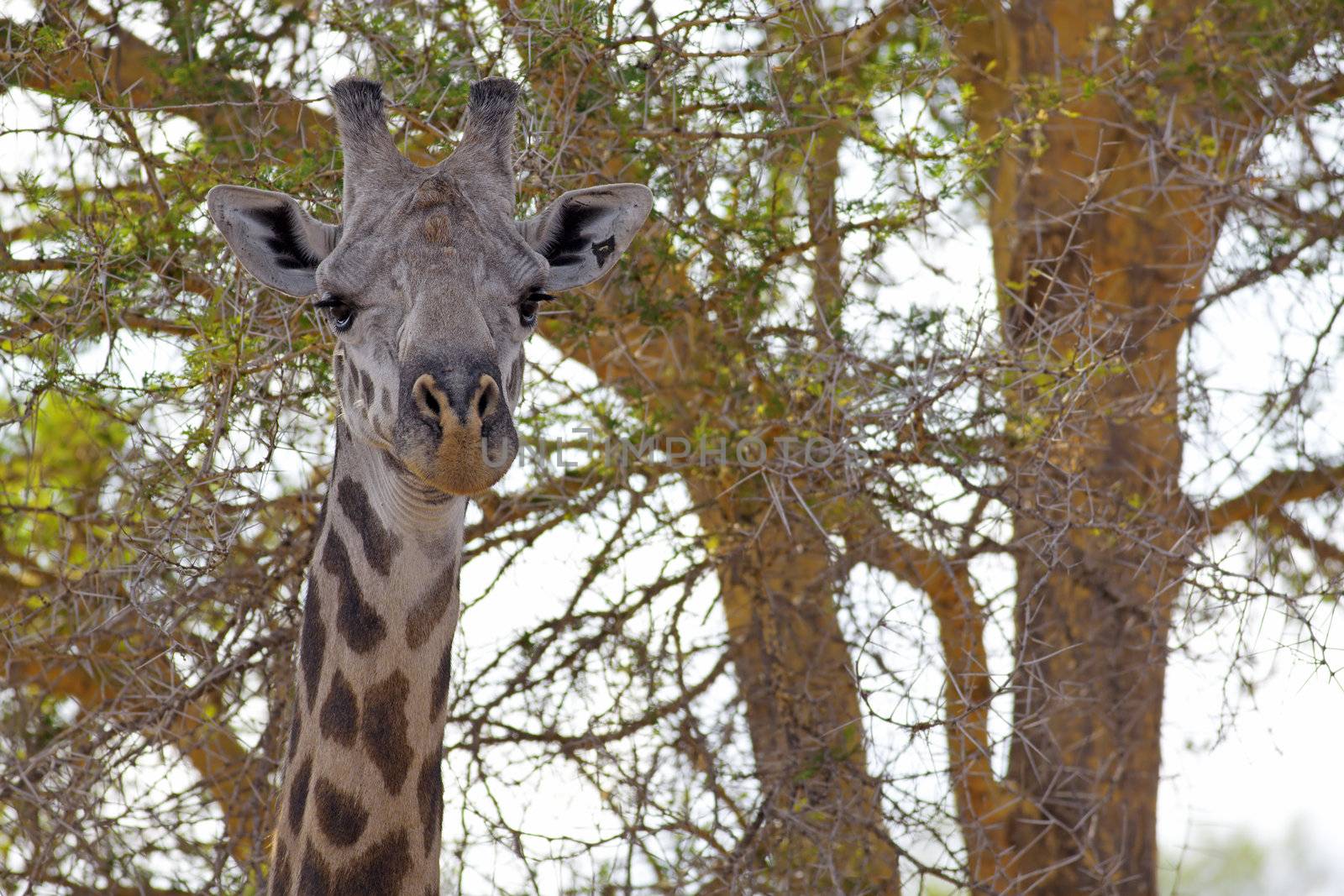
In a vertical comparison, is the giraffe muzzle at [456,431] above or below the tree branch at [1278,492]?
below

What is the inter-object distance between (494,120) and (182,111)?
238 cm

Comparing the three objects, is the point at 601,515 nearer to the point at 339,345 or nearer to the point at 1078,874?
the point at 339,345

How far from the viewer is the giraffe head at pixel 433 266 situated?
2750 mm

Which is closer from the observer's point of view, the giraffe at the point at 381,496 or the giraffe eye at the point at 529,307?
the giraffe at the point at 381,496

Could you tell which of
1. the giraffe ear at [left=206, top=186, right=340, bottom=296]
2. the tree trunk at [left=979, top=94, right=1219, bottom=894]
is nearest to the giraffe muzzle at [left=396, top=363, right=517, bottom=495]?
the giraffe ear at [left=206, top=186, right=340, bottom=296]

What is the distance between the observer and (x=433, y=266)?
3062mm

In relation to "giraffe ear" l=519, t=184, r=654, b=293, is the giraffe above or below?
below

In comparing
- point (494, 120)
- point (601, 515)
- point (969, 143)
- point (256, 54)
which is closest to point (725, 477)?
point (601, 515)

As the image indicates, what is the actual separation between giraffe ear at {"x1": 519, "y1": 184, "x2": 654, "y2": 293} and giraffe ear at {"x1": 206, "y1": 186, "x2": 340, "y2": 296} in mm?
505

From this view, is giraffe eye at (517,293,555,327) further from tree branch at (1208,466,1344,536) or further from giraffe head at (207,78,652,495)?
tree branch at (1208,466,1344,536)

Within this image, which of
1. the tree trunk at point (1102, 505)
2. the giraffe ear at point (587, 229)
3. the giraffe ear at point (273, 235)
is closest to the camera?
the giraffe ear at point (273, 235)

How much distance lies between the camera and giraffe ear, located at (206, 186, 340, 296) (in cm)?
335

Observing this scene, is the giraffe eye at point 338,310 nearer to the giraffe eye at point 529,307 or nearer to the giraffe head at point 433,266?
the giraffe head at point 433,266

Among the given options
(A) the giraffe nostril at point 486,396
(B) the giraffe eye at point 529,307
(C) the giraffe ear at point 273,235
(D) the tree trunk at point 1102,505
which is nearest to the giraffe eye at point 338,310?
(C) the giraffe ear at point 273,235
